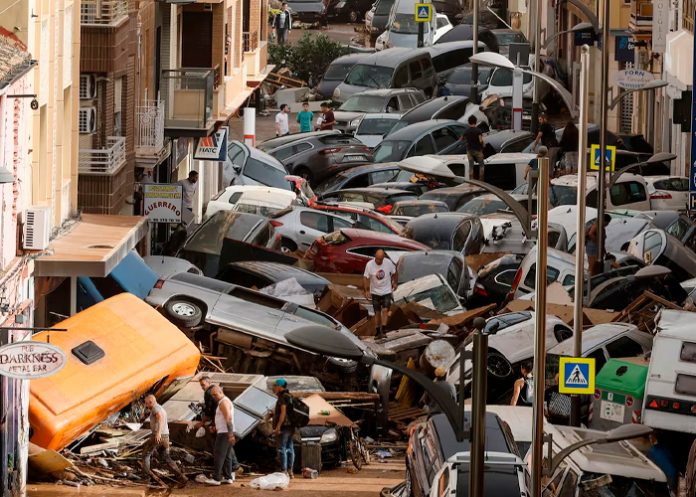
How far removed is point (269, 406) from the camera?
24.0 m

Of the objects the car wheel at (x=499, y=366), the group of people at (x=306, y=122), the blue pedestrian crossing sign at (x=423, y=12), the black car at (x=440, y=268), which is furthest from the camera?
the blue pedestrian crossing sign at (x=423, y=12)

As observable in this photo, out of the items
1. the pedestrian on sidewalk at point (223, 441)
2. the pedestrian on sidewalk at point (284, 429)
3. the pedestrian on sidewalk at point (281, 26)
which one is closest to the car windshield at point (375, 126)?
the pedestrian on sidewalk at point (281, 26)

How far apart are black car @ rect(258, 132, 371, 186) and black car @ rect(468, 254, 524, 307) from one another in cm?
1646

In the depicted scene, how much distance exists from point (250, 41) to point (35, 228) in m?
30.7

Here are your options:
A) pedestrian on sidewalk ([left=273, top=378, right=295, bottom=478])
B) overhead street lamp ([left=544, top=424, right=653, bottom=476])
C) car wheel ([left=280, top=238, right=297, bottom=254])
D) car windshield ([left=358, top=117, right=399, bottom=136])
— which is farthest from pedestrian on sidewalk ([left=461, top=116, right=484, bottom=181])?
overhead street lamp ([left=544, top=424, right=653, bottom=476])

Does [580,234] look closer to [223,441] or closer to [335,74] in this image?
[223,441]

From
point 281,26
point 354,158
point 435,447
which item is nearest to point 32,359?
point 435,447

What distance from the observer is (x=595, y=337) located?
26.5 metres

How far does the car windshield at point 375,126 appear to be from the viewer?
54188mm

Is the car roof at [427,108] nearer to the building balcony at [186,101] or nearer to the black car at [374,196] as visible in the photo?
the black car at [374,196]

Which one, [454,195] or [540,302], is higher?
[540,302]

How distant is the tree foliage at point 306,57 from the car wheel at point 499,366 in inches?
1799

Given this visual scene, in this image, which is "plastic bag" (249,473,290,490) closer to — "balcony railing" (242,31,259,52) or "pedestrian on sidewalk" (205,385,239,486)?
"pedestrian on sidewalk" (205,385,239,486)

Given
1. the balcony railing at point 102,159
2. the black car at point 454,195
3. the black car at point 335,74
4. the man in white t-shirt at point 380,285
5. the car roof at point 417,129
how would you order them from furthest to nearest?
the black car at point 335,74
the car roof at point 417,129
the black car at point 454,195
the man in white t-shirt at point 380,285
the balcony railing at point 102,159
